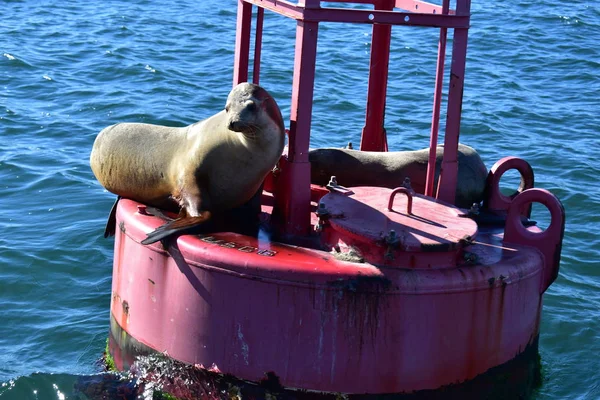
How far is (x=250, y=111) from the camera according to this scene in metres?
5.58

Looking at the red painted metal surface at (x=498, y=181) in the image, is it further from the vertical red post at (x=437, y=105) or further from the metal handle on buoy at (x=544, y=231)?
the metal handle on buoy at (x=544, y=231)

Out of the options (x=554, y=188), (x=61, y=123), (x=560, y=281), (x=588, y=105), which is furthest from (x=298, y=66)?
(x=588, y=105)

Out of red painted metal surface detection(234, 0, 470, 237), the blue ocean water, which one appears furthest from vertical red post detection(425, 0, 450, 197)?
the blue ocean water

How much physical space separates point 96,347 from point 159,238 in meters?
1.66

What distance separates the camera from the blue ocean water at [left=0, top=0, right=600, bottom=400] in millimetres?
7070

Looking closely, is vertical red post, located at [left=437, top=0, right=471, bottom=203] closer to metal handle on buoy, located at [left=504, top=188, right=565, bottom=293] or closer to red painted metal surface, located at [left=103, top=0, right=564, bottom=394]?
red painted metal surface, located at [left=103, top=0, right=564, bottom=394]

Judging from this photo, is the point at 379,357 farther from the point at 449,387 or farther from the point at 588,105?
the point at 588,105

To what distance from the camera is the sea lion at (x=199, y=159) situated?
5672 mm

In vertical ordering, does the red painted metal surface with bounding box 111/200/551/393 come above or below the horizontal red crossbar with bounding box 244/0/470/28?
below

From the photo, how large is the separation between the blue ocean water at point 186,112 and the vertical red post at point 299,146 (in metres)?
1.76

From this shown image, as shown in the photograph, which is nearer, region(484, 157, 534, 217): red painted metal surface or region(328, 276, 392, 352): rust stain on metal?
region(328, 276, 392, 352): rust stain on metal

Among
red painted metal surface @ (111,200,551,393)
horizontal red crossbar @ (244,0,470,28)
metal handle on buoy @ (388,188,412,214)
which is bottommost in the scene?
red painted metal surface @ (111,200,551,393)

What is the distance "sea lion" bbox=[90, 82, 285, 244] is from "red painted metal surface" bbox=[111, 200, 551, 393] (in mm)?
398

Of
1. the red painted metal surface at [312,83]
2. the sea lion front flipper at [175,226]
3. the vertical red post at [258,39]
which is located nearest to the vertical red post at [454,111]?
the red painted metal surface at [312,83]
